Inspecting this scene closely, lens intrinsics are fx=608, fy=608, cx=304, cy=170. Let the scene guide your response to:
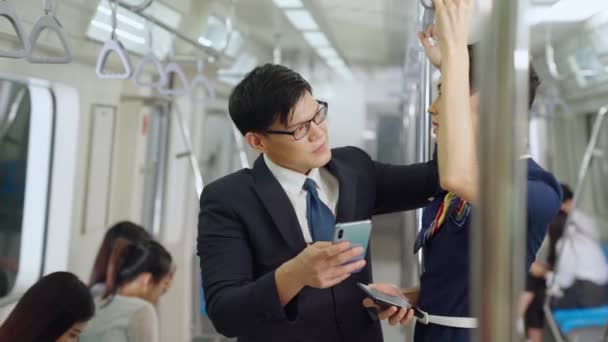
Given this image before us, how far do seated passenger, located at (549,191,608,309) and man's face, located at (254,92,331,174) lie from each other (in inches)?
124

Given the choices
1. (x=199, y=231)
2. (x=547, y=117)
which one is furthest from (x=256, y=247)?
(x=547, y=117)

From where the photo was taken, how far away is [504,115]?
654 millimetres

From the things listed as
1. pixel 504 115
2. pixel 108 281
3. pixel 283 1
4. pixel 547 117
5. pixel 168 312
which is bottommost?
pixel 168 312

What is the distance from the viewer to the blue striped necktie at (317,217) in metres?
1.42

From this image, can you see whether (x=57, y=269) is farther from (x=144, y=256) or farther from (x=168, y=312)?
(x=168, y=312)

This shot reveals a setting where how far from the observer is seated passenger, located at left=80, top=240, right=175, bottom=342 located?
2.35m

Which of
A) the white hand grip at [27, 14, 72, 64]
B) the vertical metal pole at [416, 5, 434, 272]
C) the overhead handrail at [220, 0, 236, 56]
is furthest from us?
A: the overhead handrail at [220, 0, 236, 56]

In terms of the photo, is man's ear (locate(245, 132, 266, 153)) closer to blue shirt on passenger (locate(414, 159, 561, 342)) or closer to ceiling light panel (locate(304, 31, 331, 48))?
blue shirt on passenger (locate(414, 159, 561, 342))

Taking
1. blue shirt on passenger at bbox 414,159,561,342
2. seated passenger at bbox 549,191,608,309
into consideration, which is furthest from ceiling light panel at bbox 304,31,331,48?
blue shirt on passenger at bbox 414,159,561,342

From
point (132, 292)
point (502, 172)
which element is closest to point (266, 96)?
point (502, 172)

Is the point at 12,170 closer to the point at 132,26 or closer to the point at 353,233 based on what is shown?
the point at 132,26

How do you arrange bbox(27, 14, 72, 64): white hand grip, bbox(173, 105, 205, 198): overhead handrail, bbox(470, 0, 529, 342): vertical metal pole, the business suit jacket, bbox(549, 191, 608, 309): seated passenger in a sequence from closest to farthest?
bbox(470, 0, 529, 342): vertical metal pole < the business suit jacket < bbox(27, 14, 72, 64): white hand grip < bbox(173, 105, 205, 198): overhead handrail < bbox(549, 191, 608, 309): seated passenger

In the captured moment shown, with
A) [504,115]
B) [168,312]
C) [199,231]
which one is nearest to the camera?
[504,115]

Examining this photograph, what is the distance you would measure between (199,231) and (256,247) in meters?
0.13
